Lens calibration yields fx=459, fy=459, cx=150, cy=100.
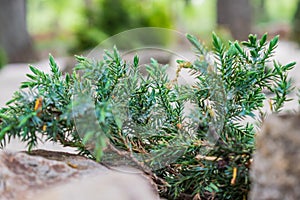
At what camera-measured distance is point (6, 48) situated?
38.0 ft

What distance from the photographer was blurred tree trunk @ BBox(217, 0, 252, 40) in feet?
43.2

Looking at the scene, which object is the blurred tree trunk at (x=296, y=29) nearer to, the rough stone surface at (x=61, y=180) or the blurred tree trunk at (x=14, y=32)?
the blurred tree trunk at (x=14, y=32)

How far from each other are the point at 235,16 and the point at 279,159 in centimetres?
1283

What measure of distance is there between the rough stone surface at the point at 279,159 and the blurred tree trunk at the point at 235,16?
12733 mm

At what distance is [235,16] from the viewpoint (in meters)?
13.2

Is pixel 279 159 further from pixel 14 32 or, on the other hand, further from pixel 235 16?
→ pixel 235 16

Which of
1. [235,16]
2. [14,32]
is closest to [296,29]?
[235,16]

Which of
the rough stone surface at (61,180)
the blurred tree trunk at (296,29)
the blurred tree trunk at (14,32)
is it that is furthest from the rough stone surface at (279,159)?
the blurred tree trunk at (296,29)

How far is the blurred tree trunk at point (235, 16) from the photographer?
13164 mm

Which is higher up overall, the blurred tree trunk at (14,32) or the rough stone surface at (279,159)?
the blurred tree trunk at (14,32)

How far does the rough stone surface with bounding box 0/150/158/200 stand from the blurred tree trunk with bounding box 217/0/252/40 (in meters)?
12.6

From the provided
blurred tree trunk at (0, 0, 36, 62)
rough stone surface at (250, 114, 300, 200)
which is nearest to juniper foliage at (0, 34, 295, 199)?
rough stone surface at (250, 114, 300, 200)

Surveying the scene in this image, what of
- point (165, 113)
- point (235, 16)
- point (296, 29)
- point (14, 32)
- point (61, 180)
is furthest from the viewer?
point (296, 29)

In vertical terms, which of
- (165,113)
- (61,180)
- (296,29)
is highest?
(296,29)
